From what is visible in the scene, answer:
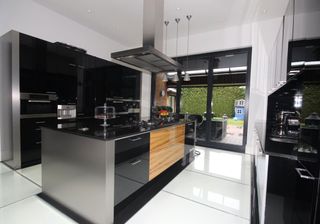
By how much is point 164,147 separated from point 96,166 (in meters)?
1.17

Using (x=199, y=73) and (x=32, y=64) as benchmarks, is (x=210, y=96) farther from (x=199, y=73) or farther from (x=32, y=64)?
(x=32, y=64)

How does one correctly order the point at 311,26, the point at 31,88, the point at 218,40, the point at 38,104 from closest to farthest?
the point at 311,26 < the point at 31,88 < the point at 38,104 < the point at 218,40

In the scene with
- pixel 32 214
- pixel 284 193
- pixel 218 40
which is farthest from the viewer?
pixel 218 40

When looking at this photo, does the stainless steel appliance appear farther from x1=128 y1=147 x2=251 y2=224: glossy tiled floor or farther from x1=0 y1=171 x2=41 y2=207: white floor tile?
x1=128 y1=147 x2=251 y2=224: glossy tiled floor

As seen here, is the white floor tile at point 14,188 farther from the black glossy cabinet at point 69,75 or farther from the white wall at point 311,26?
the white wall at point 311,26

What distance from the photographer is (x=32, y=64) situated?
3.06 m

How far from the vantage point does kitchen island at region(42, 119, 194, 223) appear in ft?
5.10

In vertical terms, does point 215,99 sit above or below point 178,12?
below

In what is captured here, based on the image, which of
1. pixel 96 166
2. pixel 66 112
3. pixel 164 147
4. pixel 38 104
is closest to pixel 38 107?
pixel 38 104

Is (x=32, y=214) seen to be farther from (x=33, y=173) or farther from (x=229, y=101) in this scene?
(x=229, y=101)

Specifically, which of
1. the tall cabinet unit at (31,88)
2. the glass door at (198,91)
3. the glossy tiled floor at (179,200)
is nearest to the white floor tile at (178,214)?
the glossy tiled floor at (179,200)

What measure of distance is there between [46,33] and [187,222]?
461 cm

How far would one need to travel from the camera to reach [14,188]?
228 centimetres

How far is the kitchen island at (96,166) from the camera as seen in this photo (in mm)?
1554
